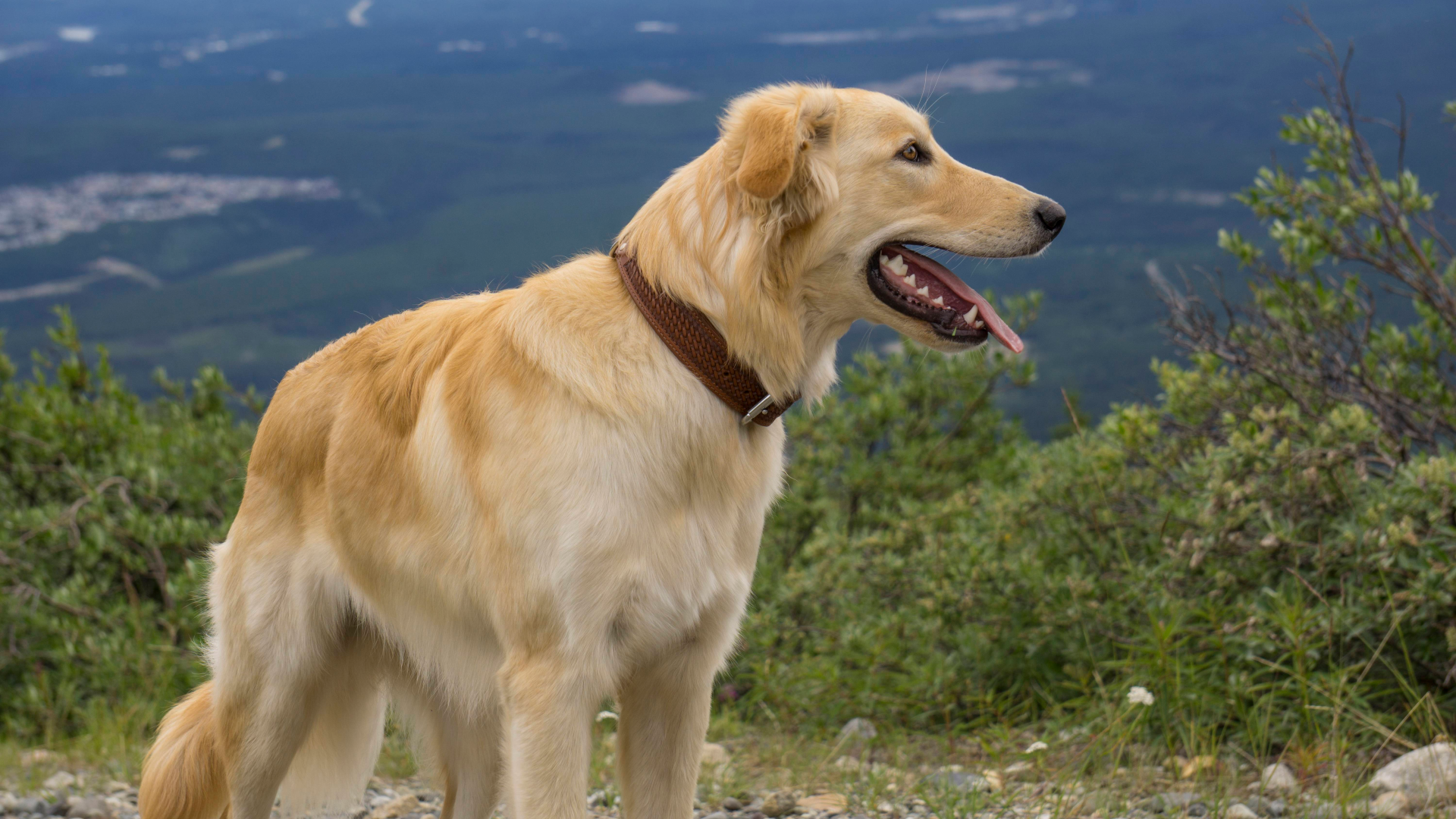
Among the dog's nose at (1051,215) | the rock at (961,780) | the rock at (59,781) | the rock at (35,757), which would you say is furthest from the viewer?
the rock at (35,757)

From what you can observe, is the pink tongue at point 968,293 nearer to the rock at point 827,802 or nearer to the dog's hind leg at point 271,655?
the dog's hind leg at point 271,655

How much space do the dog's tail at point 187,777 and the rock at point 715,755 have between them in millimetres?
1706

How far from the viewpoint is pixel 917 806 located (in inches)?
146

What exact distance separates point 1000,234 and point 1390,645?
2.36 meters

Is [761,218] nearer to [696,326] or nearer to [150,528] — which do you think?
[696,326]

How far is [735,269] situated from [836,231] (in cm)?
25

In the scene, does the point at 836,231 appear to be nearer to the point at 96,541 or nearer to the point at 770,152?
the point at 770,152

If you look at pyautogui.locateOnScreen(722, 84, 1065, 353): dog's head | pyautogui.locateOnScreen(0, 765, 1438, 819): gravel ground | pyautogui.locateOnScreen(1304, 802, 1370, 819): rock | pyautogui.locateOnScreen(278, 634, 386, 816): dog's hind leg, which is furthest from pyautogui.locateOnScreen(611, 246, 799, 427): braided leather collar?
pyautogui.locateOnScreen(1304, 802, 1370, 819): rock

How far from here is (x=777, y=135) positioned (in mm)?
2482

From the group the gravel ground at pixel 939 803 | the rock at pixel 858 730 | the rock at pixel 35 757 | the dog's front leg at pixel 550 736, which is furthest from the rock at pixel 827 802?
the rock at pixel 35 757

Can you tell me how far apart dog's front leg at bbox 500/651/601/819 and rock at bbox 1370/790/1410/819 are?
2.21 m

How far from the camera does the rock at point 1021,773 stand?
12.8 feet

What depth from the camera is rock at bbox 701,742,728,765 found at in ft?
14.4

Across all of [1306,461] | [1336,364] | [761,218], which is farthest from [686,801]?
[1336,364]
